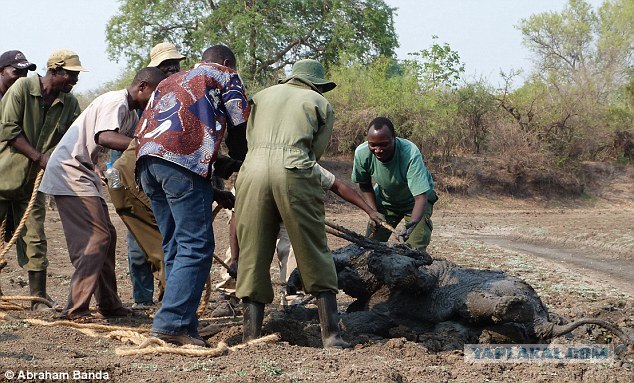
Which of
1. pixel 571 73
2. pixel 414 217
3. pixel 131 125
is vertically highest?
pixel 571 73

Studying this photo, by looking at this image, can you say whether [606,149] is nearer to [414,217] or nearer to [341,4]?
[341,4]

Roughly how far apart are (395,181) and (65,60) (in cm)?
299

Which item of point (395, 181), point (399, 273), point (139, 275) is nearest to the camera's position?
point (399, 273)

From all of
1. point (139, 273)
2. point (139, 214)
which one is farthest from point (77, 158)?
point (139, 273)

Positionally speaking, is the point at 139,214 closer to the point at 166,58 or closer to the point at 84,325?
the point at 84,325

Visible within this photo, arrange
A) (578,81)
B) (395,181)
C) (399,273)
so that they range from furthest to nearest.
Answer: (578,81) < (395,181) < (399,273)

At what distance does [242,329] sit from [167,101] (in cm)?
166

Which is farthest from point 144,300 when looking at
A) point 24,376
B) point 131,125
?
point 24,376

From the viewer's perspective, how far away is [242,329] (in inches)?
222

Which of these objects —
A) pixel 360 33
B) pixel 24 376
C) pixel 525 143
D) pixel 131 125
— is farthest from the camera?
pixel 360 33

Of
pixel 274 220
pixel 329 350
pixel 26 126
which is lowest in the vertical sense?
pixel 329 350

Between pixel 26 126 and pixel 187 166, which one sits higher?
pixel 26 126

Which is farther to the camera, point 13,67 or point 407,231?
point 13,67

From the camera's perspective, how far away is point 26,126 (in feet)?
22.2
